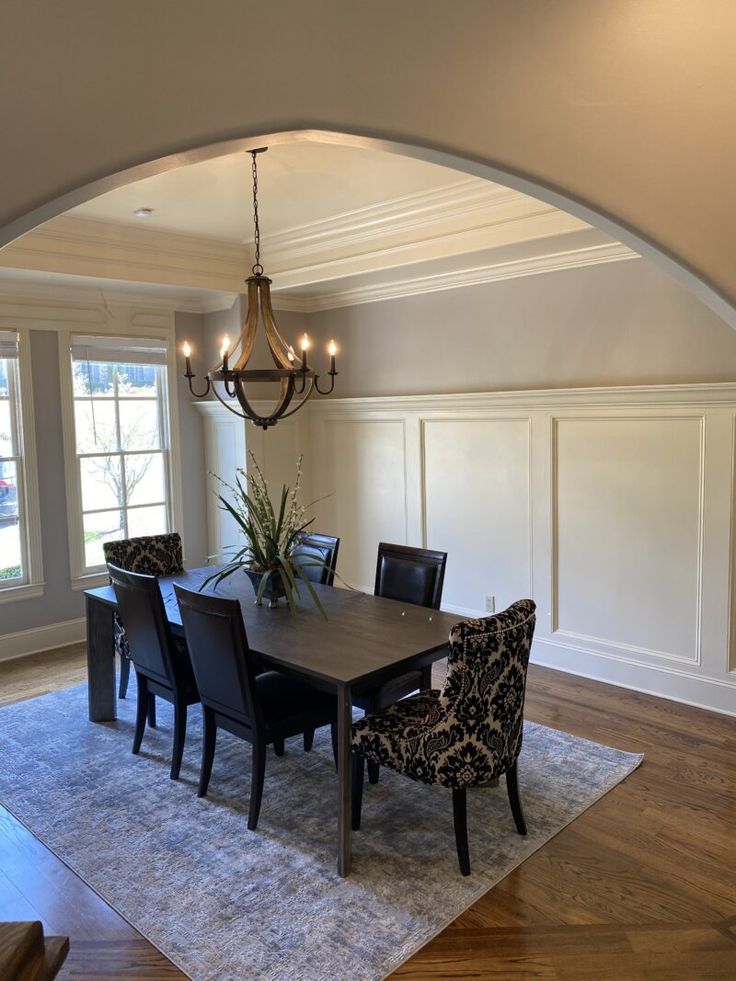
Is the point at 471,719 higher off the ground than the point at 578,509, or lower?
lower

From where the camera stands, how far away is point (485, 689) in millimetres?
2516

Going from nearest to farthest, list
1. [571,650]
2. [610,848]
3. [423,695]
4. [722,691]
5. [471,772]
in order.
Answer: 1. [471,772]
2. [610,848]
3. [423,695]
4. [722,691]
5. [571,650]

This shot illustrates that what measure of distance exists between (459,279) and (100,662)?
3.25m

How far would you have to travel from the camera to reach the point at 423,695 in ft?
10.2

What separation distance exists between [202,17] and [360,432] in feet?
14.3

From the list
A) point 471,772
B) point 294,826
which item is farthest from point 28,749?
point 471,772

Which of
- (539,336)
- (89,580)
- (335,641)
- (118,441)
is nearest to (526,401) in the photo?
(539,336)

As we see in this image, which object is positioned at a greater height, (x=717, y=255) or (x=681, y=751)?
(x=717, y=255)

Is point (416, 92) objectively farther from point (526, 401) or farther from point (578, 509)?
point (578, 509)

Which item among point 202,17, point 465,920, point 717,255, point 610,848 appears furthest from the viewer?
point 610,848

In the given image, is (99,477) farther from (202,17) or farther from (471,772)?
(202,17)

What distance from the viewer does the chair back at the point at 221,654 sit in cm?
283

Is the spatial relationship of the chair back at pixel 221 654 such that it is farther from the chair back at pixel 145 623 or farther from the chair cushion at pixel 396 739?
the chair cushion at pixel 396 739

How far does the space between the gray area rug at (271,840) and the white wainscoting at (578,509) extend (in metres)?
0.89
